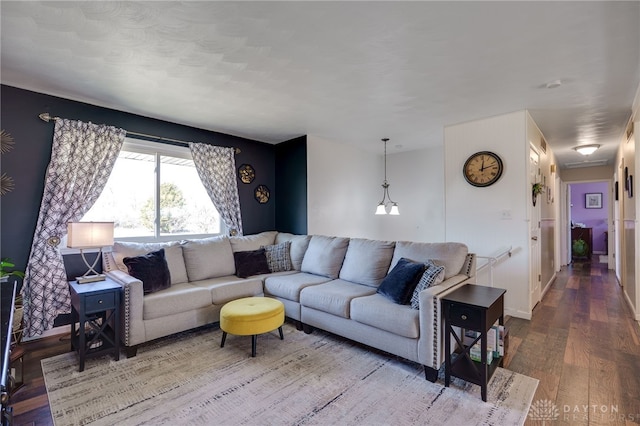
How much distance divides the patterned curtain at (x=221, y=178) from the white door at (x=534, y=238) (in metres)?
3.90

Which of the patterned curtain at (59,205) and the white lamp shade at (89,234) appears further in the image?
the patterned curtain at (59,205)

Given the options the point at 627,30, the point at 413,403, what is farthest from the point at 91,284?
the point at 627,30

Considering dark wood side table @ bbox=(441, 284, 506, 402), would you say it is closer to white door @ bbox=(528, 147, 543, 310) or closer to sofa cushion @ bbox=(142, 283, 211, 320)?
white door @ bbox=(528, 147, 543, 310)

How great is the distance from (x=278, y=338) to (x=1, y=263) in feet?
8.21

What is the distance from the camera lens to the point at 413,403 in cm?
198

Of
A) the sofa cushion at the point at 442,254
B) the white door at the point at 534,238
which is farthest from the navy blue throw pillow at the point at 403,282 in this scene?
the white door at the point at 534,238

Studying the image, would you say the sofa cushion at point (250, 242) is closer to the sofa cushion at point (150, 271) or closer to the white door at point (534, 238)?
the sofa cushion at point (150, 271)

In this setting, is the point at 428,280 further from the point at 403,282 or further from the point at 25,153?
the point at 25,153

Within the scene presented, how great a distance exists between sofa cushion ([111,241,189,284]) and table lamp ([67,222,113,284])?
0.37 meters

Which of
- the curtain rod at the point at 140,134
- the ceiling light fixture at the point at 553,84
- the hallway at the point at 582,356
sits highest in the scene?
the ceiling light fixture at the point at 553,84

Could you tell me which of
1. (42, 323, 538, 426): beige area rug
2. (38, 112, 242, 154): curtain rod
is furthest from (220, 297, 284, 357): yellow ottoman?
(38, 112, 242, 154): curtain rod

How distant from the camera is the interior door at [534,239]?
12.0ft

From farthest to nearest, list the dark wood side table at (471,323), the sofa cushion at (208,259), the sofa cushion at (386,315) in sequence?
the sofa cushion at (208,259) → the sofa cushion at (386,315) → the dark wood side table at (471,323)

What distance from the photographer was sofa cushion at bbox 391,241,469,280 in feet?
9.00
